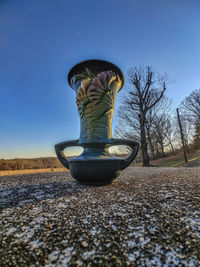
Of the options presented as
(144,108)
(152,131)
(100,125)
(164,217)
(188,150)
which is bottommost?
(188,150)

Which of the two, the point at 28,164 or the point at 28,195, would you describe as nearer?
the point at 28,195

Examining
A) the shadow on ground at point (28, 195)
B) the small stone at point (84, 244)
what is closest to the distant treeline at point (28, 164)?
the shadow on ground at point (28, 195)

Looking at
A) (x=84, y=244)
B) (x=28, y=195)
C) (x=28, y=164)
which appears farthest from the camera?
(x=28, y=164)

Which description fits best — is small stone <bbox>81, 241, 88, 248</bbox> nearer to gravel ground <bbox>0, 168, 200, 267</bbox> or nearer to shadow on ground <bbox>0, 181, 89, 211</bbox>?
gravel ground <bbox>0, 168, 200, 267</bbox>

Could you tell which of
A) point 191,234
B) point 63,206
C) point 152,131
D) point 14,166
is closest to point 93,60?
point 63,206

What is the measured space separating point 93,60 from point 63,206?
3.16 feet

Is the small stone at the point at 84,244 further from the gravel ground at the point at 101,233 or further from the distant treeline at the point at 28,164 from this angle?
the distant treeline at the point at 28,164

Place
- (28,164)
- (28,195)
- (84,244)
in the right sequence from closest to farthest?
(84,244)
(28,195)
(28,164)

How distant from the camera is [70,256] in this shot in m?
0.29

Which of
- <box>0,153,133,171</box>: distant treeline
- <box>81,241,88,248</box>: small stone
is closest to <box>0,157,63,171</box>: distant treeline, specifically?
<box>0,153,133,171</box>: distant treeline

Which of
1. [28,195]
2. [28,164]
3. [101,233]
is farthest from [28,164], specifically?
[101,233]

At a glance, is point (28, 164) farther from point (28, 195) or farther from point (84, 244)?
point (84, 244)

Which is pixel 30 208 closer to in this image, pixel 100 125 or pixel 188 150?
pixel 100 125

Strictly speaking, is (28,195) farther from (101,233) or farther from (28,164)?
(28,164)
